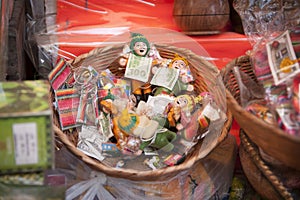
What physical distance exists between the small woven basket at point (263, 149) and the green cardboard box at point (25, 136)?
1.56 feet

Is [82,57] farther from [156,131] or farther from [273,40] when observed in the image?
[273,40]

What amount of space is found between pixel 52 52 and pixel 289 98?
0.99 meters

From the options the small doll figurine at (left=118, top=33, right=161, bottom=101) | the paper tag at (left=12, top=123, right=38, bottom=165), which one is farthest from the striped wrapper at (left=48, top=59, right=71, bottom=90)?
the paper tag at (left=12, top=123, right=38, bottom=165)

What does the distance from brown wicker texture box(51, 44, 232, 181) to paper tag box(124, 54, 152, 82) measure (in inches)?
3.1

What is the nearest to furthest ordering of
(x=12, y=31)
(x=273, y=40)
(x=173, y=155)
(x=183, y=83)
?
(x=273, y=40) < (x=173, y=155) < (x=183, y=83) < (x=12, y=31)

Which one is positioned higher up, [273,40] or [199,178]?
[273,40]

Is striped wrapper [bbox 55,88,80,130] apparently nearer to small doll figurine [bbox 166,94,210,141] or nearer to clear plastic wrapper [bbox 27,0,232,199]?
clear plastic wrapper [bbox 27,0,232,199]

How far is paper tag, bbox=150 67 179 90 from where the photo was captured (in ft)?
4.95

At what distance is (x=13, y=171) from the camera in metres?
0.90

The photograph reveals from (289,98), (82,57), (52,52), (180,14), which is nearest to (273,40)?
(289,98)

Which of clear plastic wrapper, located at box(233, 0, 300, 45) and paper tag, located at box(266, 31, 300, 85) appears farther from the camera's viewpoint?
clear plastic wrapper, located at box(233, 0, 300, 45)

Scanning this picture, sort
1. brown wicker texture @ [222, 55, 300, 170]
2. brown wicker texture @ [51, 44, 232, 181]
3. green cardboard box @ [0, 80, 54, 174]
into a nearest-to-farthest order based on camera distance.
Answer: green cardboard box @ [0, 80, 54, 174]
brown wicker texture @ [222, 55, 300, 170]
brown wicker texture @ [51, 44, 232, 181]

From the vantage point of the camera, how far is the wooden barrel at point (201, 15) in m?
1.68

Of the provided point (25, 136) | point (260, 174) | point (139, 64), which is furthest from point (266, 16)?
point (25, 136)
